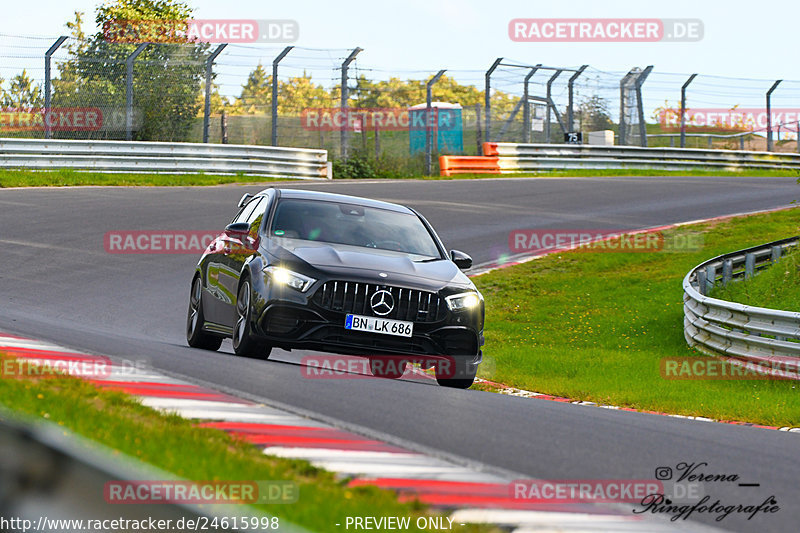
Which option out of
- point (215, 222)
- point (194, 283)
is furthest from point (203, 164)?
point (194, 283)

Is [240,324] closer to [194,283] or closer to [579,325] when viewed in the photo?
[194,283]

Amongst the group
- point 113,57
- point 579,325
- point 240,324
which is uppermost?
point 113,57

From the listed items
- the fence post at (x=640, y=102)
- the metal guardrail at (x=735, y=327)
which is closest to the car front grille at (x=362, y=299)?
the metal guardrail at (x=735, y=327)

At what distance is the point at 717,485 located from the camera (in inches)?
208

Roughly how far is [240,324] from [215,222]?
11.1 meters

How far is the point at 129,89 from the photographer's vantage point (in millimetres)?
27859

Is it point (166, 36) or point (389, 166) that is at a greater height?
point (166, 36)

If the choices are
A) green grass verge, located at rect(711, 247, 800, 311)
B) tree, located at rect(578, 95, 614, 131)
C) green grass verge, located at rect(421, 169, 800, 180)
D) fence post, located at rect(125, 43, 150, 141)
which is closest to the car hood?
green grass verge, located at rect(711, 247, 800, 311)

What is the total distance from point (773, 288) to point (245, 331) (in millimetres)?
8612

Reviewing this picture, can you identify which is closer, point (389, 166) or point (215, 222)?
point (215, 222)

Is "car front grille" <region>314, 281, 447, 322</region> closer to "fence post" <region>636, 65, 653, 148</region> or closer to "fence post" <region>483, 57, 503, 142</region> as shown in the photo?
"fence post" <region>483, 57, 503, 142</region>

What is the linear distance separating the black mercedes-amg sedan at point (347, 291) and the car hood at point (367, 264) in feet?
0.04

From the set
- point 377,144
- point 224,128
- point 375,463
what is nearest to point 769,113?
point 377,144

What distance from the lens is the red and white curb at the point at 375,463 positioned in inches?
167
